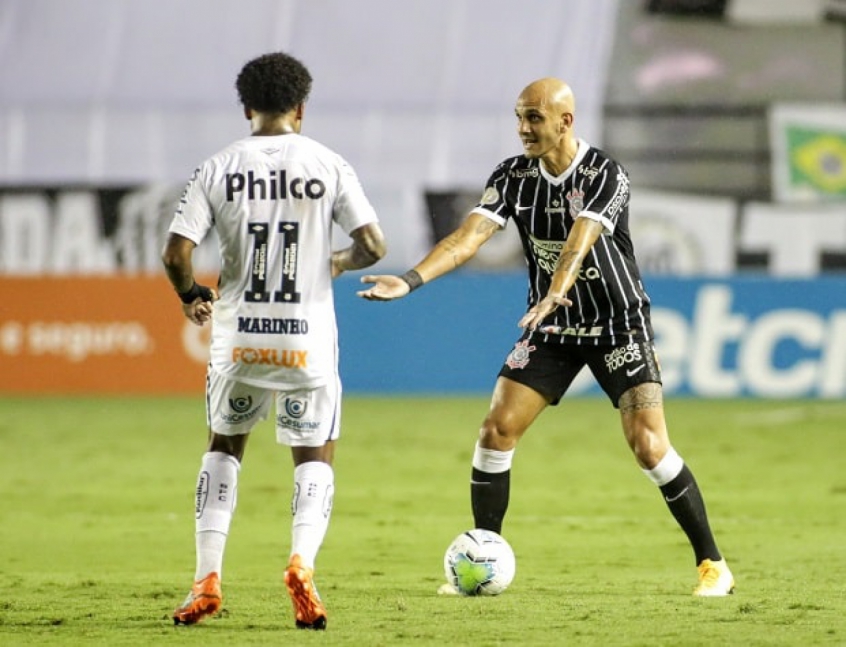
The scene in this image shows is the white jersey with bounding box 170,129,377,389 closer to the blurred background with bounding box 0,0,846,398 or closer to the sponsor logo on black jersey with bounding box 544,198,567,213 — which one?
Answer: the sponsor logo on black jersey with bounding box 544,198,567,213

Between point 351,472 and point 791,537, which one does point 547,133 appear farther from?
point 351,472

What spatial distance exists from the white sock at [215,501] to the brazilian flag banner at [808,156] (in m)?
18.0

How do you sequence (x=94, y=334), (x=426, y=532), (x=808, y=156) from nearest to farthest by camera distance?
(x=426, y=532) < (x=94, y=334) < (x=808, y=156)

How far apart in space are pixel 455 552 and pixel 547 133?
1917 mm

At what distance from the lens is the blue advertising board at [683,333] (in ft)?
61.2

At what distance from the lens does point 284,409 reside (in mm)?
6629

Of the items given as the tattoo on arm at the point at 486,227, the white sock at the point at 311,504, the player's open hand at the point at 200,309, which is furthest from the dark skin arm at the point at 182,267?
the tattoo on arm at the point at 486,227

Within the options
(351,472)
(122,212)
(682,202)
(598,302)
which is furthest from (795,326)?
(598,302)

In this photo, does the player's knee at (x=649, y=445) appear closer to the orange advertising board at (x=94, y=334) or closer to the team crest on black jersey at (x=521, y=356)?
the team crest on black jersey at (x=521, y=356)

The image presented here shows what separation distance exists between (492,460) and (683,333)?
37.1ft

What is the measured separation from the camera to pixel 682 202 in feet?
76.6

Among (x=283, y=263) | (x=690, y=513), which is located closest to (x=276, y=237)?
(x=283, y=263)

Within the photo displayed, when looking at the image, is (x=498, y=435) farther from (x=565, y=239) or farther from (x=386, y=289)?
(x=386, y=289)

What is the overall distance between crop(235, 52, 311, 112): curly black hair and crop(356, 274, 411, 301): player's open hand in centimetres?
78
